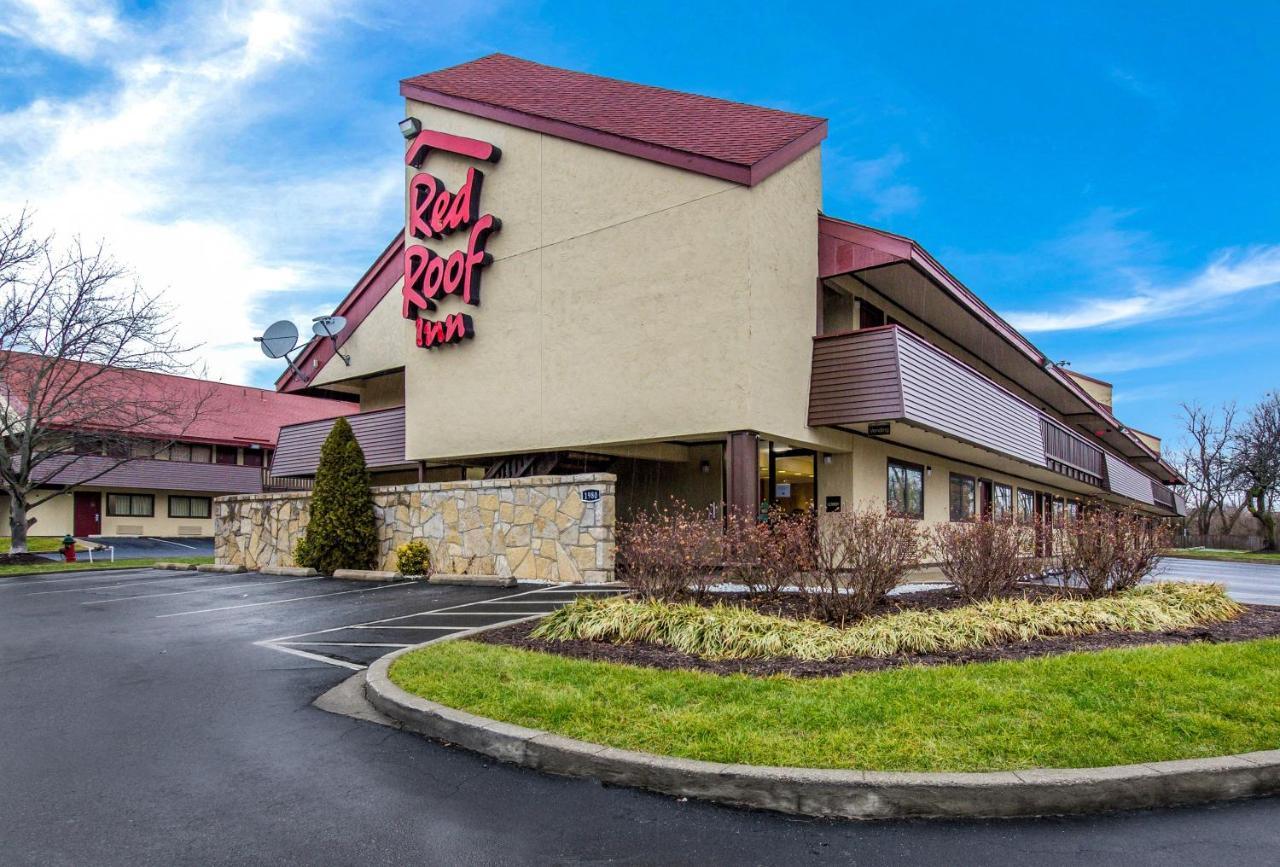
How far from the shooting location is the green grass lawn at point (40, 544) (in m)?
30.2

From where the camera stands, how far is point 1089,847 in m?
3.65

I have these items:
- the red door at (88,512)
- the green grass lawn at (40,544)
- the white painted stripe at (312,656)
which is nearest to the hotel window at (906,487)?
the white painted stripe at (312,656)

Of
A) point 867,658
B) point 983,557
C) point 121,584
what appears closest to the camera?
point 867,658

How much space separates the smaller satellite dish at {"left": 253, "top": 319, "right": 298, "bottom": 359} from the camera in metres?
22.5

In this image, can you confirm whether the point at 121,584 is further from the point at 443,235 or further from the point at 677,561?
the point at 677,561

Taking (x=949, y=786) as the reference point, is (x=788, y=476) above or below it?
above

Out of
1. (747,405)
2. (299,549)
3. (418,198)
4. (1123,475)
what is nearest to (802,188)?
(747,405)

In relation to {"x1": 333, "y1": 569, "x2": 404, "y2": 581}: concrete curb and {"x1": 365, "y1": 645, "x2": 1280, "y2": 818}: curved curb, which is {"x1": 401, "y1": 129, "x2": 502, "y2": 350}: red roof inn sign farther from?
{"x1": 365, "y1": 645, "x2": 1280, "y2": 818}: curved curb

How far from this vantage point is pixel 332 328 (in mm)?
22328

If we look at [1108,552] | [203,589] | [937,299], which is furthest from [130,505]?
[1108,552]

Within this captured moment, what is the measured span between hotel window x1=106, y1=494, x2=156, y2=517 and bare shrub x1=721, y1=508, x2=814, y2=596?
41.7 meters

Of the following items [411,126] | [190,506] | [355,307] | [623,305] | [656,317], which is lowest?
[190,506]

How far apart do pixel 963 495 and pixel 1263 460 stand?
100.0 ft

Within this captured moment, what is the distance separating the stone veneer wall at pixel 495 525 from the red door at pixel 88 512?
2619cm
